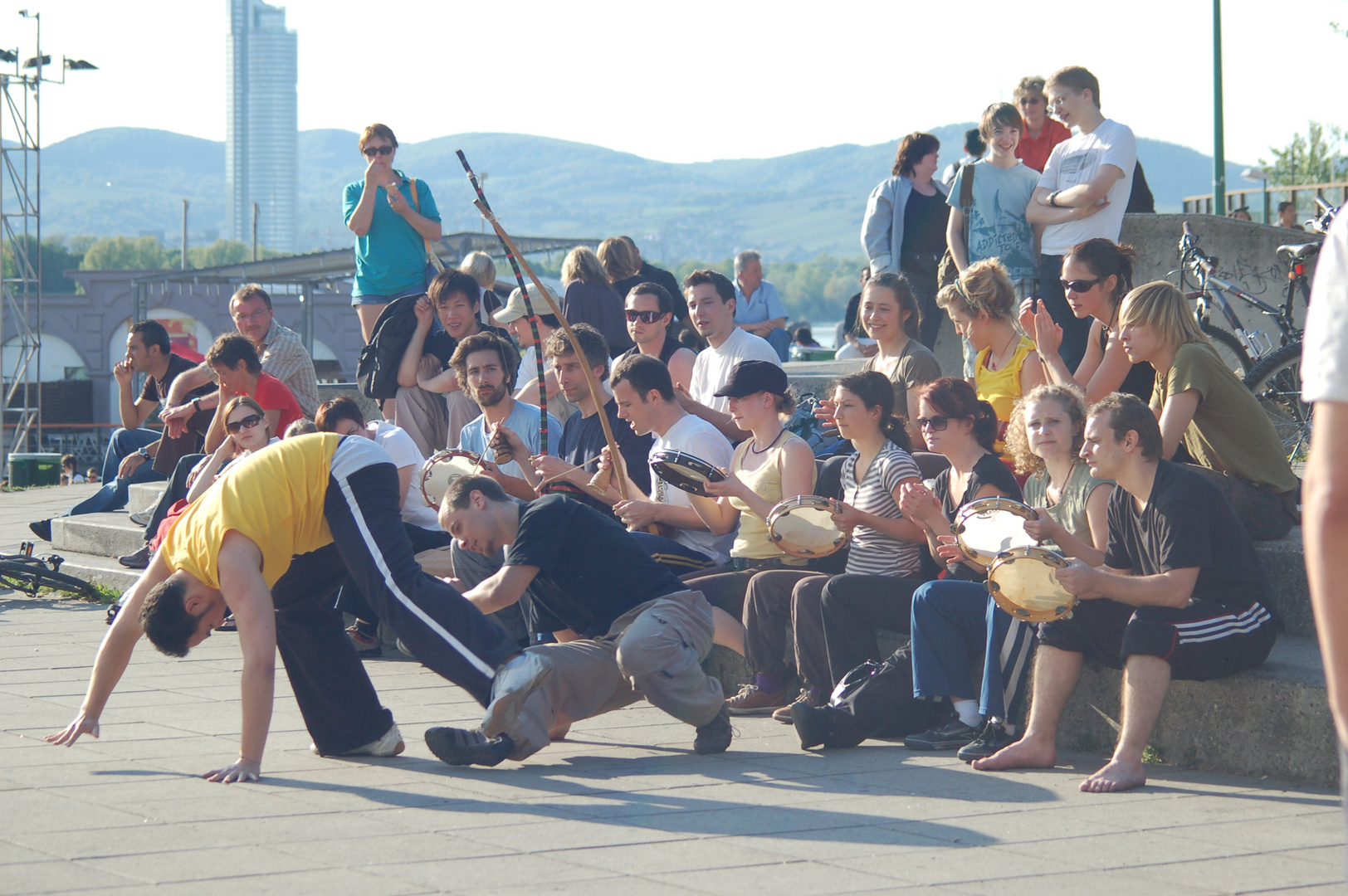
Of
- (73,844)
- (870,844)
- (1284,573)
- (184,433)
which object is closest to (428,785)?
(73,844)

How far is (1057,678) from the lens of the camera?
195 inches

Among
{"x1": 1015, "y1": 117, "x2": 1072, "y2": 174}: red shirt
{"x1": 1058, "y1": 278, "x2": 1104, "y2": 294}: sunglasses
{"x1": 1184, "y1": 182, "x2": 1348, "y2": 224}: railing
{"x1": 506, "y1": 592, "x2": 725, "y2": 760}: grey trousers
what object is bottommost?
{"x1": 506, "y1": 592, "x2": 725, "y2": 760}: grey trousers

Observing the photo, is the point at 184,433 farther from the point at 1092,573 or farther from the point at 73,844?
the point at 1092,573

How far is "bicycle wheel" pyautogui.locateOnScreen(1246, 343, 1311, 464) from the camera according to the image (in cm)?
807

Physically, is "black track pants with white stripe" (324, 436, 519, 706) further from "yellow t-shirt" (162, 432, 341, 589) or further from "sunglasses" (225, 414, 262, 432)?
"sunglasses" (225, 414, 262, 432)

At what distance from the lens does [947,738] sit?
533 centimetres

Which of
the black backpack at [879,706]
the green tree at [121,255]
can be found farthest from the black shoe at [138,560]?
the green tree at [121,255]

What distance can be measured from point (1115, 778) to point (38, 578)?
7.60 meters

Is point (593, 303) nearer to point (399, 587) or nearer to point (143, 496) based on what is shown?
point (143, 496)

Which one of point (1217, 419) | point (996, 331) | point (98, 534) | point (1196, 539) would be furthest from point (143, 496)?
point (1196, 539)

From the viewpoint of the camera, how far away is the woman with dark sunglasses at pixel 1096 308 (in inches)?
247

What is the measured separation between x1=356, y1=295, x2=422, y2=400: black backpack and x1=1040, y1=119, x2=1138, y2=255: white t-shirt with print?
390 centimetres

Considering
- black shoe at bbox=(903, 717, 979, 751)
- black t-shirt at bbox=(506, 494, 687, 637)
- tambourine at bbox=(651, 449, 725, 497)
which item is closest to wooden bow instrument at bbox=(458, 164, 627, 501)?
tambourine at bbox=(651, 449, 725, 497)

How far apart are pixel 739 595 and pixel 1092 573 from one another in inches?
75.4
